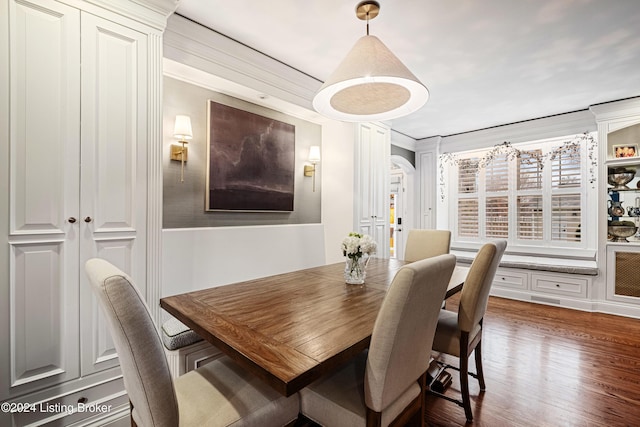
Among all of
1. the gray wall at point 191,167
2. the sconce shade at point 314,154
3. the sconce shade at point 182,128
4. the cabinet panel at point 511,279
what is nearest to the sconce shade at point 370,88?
the sconce shade at point 182,128

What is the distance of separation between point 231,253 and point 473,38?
2684 mm

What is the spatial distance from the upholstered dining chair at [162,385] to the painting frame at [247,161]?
5.55ft

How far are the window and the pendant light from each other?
364cm

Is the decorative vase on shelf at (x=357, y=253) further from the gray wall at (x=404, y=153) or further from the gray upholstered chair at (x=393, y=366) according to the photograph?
the gray wall at (x=404, y=153)

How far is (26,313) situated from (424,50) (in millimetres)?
3254

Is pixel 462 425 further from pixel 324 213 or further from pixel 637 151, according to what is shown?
pixel 637 151

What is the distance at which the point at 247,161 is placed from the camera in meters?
2.88

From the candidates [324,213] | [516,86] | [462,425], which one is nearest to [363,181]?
[324,213]

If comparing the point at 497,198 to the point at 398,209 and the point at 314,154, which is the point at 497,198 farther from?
the point at 314,154

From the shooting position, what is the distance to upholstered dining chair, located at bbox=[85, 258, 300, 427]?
870mm

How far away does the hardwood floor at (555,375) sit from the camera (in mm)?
1870

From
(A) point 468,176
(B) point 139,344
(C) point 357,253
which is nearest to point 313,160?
(C) point 357,253

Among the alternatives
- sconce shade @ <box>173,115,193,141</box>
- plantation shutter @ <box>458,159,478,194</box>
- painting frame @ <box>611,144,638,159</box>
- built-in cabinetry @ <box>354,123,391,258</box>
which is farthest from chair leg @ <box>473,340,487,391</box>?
plantation shutter @ <box>458,159,478,194</box>

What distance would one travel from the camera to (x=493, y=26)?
2.26 meters
